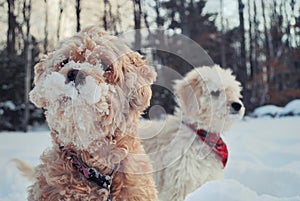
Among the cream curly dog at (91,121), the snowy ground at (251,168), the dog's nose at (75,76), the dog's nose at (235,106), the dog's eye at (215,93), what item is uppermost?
the dog's nose at (75,76)

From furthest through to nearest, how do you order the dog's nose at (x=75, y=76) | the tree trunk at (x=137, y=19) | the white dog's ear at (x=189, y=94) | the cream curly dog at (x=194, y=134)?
the tree trunk at (x=137, y=19), the white dog's ear at (x=189, y=94), the cream curly dog at (x=194, y=134), the dog's nose at (x=75, y=76)

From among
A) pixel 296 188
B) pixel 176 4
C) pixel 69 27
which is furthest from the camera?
pixel 176 4

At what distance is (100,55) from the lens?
5.64 feet

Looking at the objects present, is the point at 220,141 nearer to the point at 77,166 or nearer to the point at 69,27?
the point at 77,166

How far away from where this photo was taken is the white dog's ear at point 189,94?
10.8ft

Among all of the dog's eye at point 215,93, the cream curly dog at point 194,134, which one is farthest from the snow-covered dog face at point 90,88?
the dog's eye at point 215,93

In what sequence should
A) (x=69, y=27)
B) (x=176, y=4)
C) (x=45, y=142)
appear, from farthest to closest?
(x=176, y=4)
(x=45, y=142)
(x=69, y=27)

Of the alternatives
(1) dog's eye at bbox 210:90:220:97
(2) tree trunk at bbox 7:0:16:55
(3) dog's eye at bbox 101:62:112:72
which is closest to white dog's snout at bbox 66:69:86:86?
(3) dog's eye at bbox 101:62:112:72

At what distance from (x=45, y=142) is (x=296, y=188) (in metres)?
3.53

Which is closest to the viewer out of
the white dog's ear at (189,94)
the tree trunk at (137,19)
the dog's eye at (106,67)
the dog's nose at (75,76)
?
the dog's nose at (75,76)

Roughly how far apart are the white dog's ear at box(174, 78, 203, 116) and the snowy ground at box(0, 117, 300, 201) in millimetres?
768

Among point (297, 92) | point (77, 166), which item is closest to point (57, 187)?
point (77, 166)

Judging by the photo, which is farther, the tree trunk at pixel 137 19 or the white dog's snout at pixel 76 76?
the tree trunk at pixel 137 19

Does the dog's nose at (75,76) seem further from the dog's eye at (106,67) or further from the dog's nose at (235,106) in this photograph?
the dog's nose at (235,106)
